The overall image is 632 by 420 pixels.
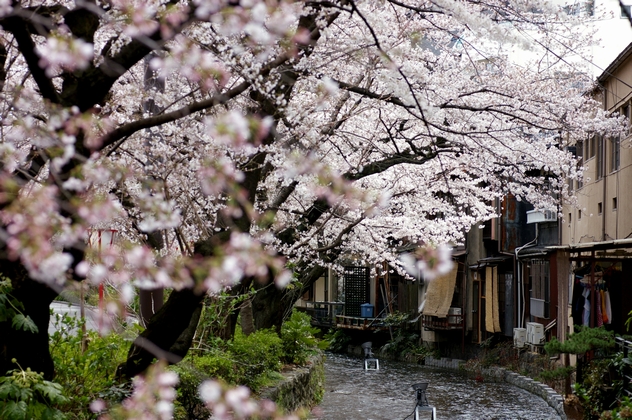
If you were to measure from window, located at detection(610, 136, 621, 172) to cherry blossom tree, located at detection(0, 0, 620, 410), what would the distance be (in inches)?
62.5

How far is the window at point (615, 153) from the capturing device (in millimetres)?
18203

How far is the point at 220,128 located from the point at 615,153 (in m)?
17.4

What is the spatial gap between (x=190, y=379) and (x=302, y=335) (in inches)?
334

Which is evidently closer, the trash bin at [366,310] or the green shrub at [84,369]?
the green shrub at [84,369]

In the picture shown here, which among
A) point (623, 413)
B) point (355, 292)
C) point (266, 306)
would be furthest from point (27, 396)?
point (355, 292)

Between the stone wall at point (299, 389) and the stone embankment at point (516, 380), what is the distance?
469 cm

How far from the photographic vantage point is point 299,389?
14.1m

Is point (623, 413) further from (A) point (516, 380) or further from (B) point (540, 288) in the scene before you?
(B) point (540, 288)

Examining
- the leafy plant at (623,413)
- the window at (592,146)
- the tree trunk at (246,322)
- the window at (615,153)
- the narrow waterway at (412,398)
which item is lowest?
the narrow waterway at (412,398)

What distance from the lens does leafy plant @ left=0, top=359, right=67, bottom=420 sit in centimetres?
511

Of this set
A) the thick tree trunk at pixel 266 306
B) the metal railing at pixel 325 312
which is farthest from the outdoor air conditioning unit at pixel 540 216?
the metal railing at pixel 325 312

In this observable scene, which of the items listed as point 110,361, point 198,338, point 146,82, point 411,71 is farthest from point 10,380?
point 411,71

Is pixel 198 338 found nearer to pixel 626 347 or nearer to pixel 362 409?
pixel 626 347

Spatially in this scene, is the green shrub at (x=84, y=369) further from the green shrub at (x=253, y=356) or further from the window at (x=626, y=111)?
the window at (x=626, y=111)
